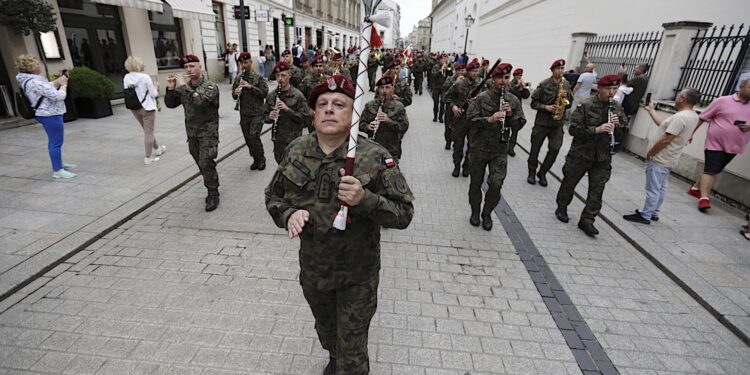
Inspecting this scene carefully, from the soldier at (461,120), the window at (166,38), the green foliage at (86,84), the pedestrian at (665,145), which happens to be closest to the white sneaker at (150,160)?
the green foliage at (86,84)

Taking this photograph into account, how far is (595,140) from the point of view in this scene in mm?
5383

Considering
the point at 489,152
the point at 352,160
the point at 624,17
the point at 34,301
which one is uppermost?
the point at 624,17

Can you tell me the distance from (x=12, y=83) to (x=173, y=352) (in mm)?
11450

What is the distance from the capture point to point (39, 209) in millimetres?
5332

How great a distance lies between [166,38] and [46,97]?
481 inches

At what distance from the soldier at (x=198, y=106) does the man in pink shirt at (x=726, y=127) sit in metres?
7.41

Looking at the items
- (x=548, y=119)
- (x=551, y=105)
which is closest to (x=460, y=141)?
(x=548, y=119)

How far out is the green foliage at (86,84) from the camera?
1034cm

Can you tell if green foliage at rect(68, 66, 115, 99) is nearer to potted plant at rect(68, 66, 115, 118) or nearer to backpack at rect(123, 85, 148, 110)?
potted plant at rect(68, 66, 115, 118)

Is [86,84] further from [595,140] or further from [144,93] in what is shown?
[595,140]

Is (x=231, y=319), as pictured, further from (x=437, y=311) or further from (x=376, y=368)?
(x=437, y=311)

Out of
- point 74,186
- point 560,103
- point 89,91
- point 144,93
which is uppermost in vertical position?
point 560,103

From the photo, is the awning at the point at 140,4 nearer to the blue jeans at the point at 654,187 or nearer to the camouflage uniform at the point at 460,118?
the camouflage uniform at the point at 460,118

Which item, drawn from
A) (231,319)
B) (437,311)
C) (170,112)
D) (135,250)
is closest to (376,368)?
(437,311)
